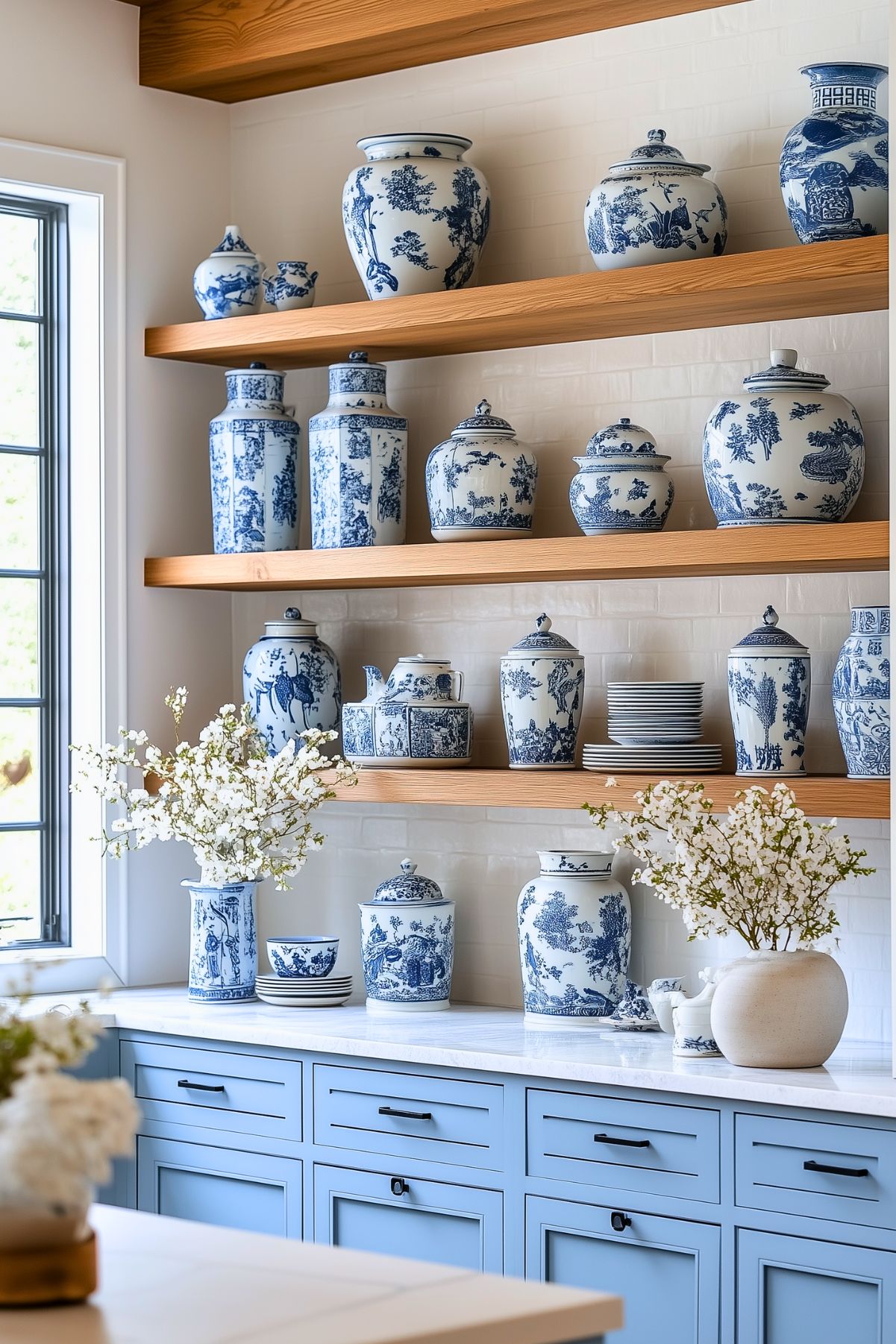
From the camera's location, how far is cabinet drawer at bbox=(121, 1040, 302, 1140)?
12.3 ft

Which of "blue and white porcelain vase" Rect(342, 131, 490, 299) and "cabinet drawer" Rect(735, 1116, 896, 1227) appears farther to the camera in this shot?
"blue and white porcelain vase" Rect(342, 131, 490, 299)

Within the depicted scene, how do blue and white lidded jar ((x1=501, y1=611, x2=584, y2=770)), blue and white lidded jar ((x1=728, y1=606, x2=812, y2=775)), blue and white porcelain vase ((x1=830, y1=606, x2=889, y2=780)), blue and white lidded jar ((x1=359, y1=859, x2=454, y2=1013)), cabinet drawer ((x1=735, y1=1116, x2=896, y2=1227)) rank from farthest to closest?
blue and white lidded jar ((x1=359, y1=859, x2=454, y2=1013))
blue and white lidded jar ((x1=501, y1=611, x2=584, y2=770))
blue and white lidded jar ((x1=728, y1=606, x2=812, y2=775))
blue and white porcelain vase ((x1=830, y1=606, x2=889, y2=780))
cabinet drawer ((x1=735, y1=1116, x2=896, y2=1227))

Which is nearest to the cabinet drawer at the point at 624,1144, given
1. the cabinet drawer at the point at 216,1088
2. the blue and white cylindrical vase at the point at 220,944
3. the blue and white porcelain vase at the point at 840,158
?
the cabinet drawer at the point at 216,1088

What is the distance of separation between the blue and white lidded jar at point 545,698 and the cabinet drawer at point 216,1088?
80cm

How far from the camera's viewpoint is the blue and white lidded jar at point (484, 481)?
3.92 meters

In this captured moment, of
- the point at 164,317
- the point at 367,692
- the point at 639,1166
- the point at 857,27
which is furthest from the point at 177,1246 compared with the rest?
the point at 164,317

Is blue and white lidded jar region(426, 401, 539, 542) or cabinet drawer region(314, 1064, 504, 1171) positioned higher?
blue and white lidded jar region(426, 401, 539, 542)

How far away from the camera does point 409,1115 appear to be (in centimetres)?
353

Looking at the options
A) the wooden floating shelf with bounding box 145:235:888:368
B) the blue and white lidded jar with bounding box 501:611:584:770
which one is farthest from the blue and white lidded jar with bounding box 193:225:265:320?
the blue and white lidded jar with bounding box 501:611:584:770

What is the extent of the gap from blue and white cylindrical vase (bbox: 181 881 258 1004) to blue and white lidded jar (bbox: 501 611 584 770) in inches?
29.3

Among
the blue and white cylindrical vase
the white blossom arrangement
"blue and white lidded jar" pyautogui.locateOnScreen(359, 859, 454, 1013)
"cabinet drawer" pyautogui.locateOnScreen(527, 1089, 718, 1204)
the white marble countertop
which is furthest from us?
the blue and white cylindrical vase

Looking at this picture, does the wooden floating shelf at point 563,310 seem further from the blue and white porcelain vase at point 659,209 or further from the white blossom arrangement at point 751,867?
the white blossom arrangement at point 751,867

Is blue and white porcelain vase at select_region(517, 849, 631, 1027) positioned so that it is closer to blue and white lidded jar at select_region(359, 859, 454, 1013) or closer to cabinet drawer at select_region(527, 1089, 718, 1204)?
blue and white lidded jar at select_region(359, 859, 454, 1013)

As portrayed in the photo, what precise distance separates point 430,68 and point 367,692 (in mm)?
1449
